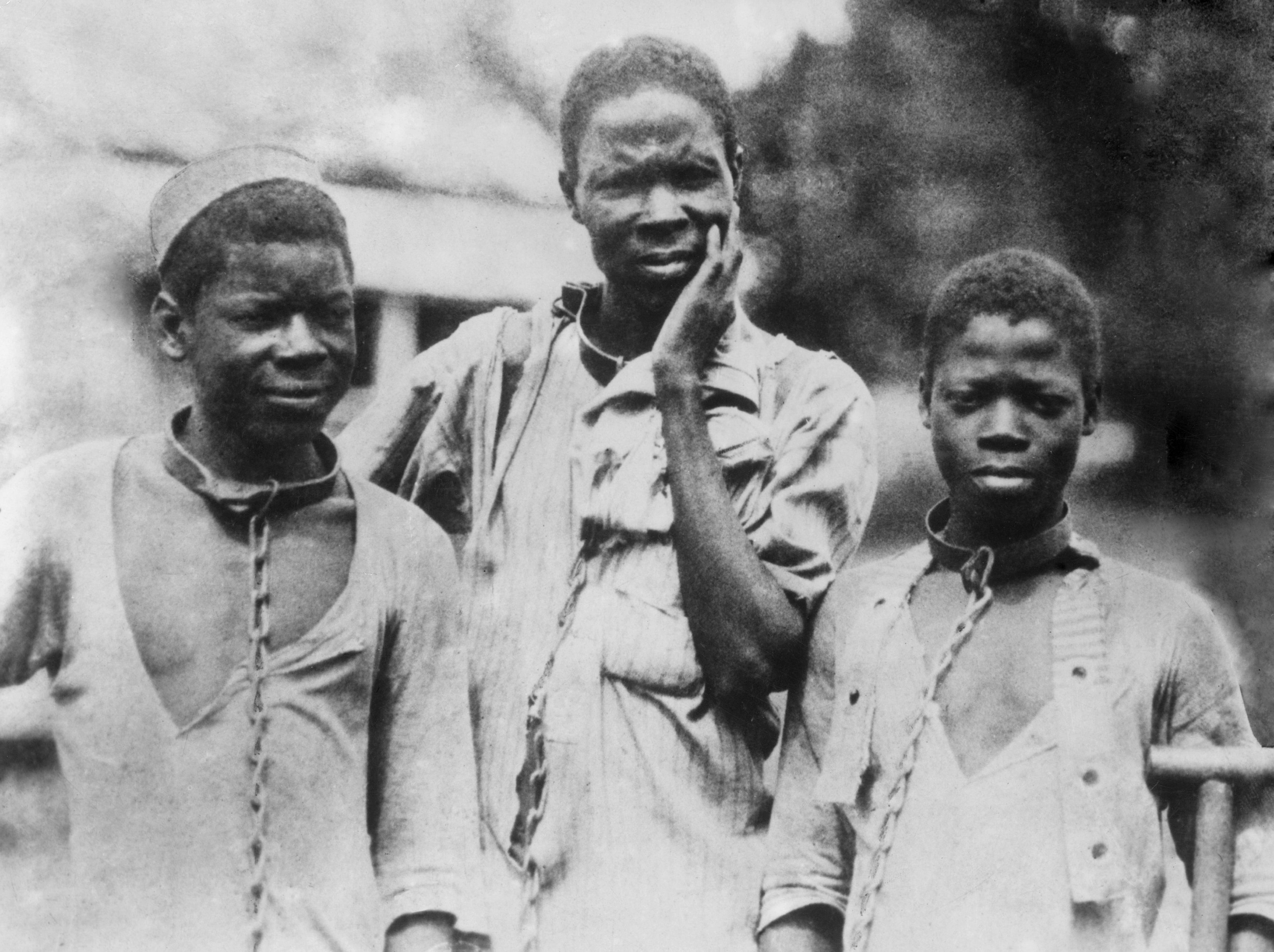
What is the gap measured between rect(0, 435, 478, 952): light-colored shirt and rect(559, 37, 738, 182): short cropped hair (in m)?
0.78

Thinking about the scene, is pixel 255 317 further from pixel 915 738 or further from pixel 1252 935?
pixel 1252 935

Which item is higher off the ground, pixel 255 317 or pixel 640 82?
pixel 640 82

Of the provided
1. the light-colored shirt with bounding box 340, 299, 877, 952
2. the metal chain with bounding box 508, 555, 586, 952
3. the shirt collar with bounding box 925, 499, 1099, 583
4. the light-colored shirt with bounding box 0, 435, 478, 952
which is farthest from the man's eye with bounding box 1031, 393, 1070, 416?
the light-colored shirt with bounding box 0, 435, 478, 952

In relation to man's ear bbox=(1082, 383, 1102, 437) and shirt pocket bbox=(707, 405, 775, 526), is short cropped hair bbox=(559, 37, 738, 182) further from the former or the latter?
man's ear bbox=(1082, 383, 1102, 437)

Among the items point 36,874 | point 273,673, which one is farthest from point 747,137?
point 36,874

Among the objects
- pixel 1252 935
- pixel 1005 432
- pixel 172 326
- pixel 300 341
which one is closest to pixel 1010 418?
pixel 1005 432

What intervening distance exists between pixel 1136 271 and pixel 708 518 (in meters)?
1.04

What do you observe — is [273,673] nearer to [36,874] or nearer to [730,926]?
[36,874]

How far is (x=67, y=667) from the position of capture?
2791mm

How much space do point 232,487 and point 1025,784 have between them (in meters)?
1.29

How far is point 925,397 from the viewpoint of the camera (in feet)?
9.87

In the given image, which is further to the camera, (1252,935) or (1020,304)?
(1020,304)

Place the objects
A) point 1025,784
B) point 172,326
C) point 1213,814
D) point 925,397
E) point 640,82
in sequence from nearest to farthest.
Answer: point 1213,814 < point 1025,784 < point 172,326 < point 925,397 < point 640,82

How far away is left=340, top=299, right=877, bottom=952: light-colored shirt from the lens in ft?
9.63
